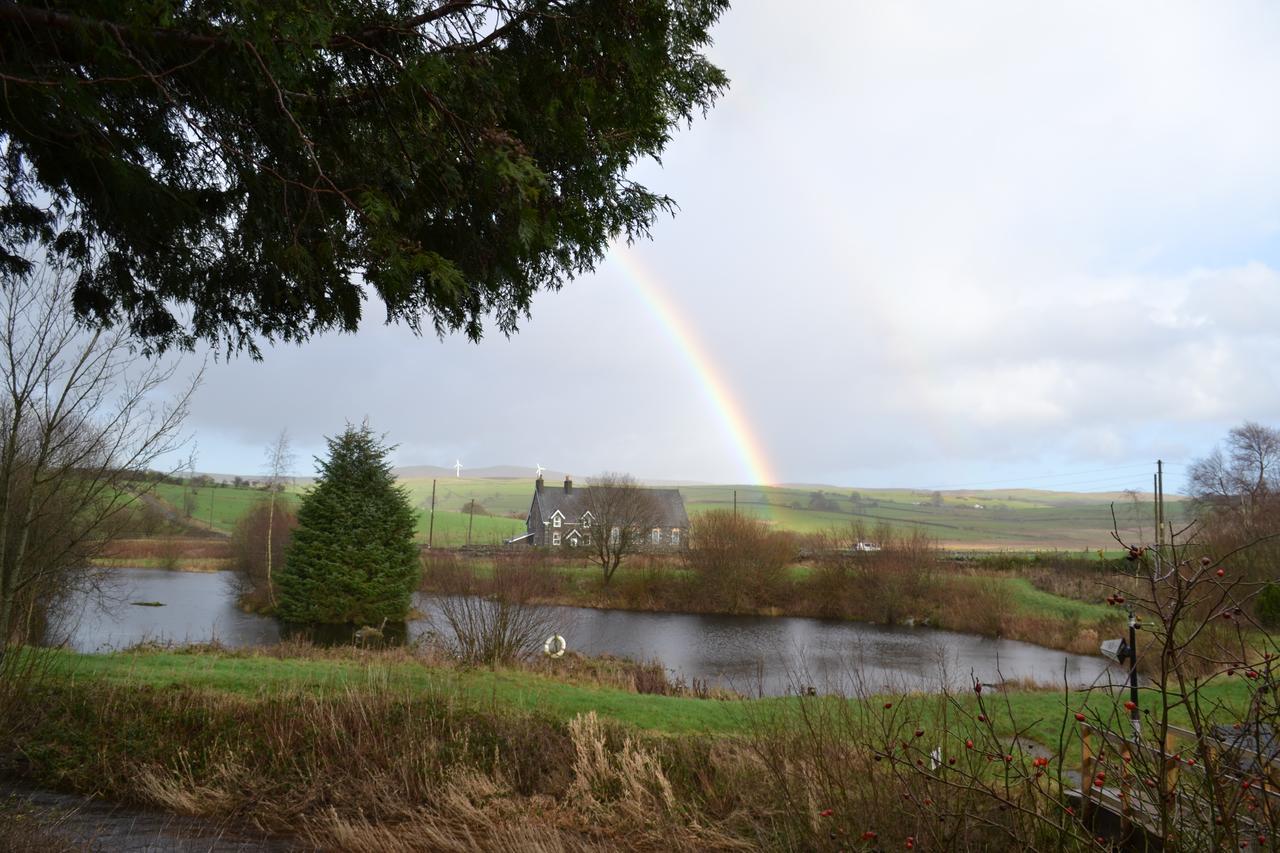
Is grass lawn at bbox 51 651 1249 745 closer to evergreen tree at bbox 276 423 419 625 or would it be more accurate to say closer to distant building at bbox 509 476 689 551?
evergreen tree at bbox 276 423 419 625

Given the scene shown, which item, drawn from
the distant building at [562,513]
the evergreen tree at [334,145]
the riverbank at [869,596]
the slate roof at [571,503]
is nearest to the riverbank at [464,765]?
the evergreen tree at [334,145]

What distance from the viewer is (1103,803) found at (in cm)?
318

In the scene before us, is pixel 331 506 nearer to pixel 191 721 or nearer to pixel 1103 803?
pixel 191 721

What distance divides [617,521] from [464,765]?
31263mm

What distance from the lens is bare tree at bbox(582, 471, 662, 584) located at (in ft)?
121

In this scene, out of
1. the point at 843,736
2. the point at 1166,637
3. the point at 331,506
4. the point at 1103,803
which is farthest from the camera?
the point at 331,506

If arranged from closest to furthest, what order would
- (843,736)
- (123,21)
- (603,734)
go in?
(123,21)
(843,736)
(603,734)

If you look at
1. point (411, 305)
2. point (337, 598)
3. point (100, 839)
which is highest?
point (411, 305)

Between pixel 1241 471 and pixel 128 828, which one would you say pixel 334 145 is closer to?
pixel 128 828

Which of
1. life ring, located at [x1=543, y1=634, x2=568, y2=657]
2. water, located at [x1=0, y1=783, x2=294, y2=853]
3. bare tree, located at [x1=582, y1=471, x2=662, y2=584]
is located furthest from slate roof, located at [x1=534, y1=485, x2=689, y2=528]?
water, located at [x1=0, y1=783, x2=294, y2=853]

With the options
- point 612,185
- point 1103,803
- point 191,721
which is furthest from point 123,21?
point 191,721

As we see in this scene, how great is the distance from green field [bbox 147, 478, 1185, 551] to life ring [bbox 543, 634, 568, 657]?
20643 mm

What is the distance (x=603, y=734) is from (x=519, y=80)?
5.34 metres

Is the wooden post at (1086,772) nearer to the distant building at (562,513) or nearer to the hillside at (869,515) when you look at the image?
the hillside at (869,515)
